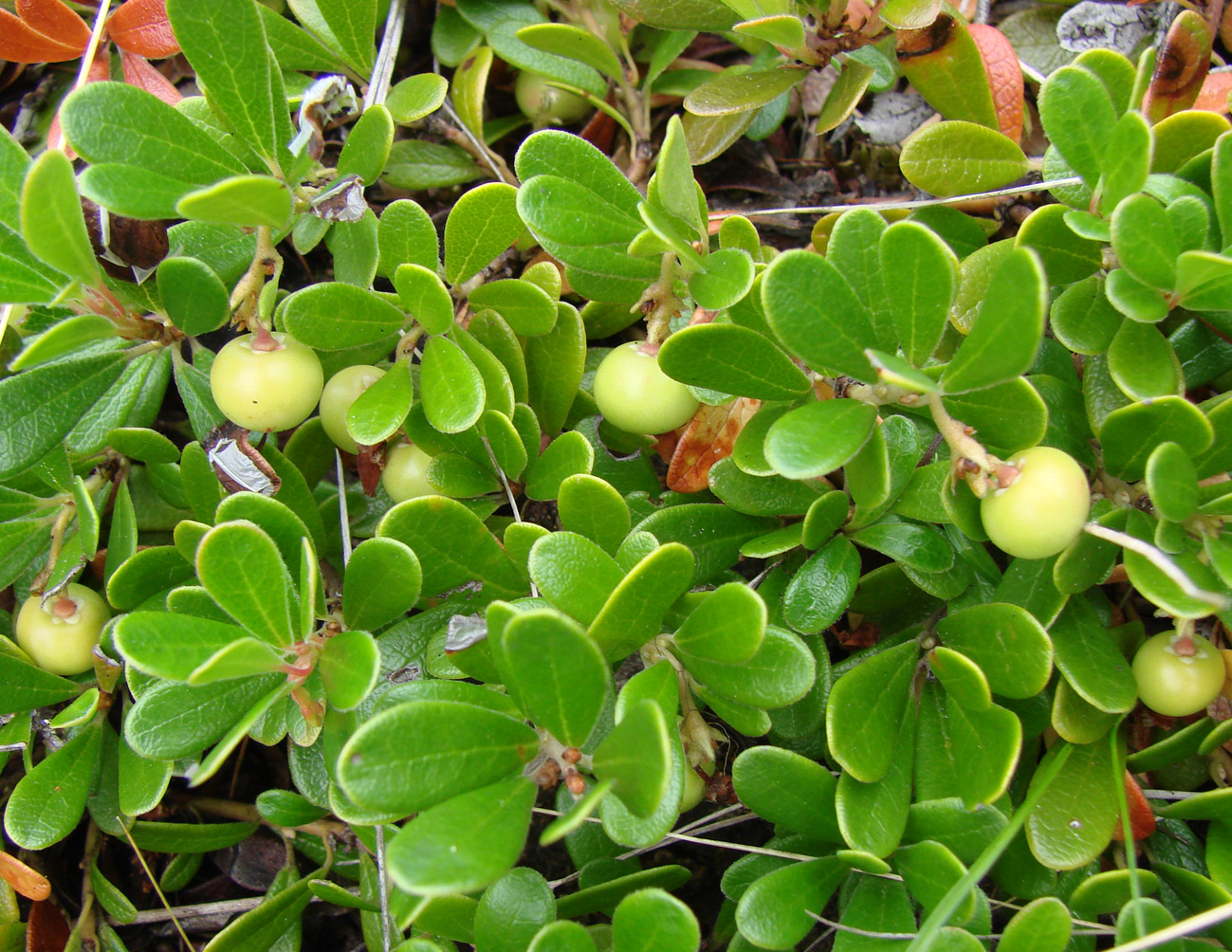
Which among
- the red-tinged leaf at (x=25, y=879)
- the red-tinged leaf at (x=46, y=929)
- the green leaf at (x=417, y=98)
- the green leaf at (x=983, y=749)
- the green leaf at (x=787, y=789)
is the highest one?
the green leaf at (x=417, y=98)

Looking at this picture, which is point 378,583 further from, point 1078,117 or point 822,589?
point 1078,117

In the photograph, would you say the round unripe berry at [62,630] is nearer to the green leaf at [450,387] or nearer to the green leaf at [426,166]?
the green leaf at [450,387]

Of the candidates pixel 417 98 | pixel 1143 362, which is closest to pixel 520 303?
pixel 417 98

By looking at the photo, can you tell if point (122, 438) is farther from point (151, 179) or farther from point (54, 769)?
point (54, 769)

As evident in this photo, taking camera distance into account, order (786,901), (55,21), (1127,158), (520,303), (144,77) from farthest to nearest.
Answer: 1. (144,77)
2. (55,21)
3. (520,303)
4. (786,901)
5. (1127,158)

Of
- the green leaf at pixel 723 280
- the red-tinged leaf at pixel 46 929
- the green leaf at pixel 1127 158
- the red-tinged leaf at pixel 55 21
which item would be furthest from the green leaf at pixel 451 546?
the red-tinged leaf at pixel 55 21

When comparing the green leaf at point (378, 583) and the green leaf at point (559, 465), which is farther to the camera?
the green leaf at point (559, 465)
